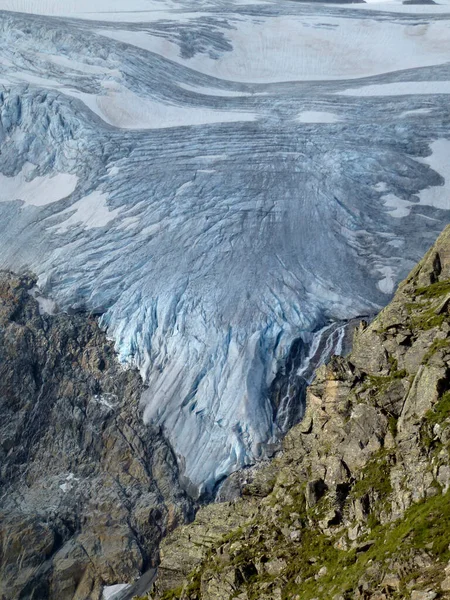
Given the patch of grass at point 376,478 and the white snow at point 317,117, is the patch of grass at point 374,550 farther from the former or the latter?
the white snow at point 317,117

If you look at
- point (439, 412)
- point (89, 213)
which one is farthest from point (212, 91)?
point (439, 412)

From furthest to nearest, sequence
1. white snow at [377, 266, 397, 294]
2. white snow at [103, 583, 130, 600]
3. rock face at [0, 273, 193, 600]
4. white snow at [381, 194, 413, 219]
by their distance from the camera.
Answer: white snow at [381, 194, 413, 219] < white snow at [377, 266, 397, 294] < rock face at [0, 273, 193, 600] < white snow at [103, 583, 130, 600]

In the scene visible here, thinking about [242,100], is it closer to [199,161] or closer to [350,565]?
[199,161]

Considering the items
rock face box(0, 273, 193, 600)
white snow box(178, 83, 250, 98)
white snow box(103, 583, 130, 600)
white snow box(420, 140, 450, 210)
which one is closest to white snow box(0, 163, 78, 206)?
rock face box(0, 273, 193, 600)

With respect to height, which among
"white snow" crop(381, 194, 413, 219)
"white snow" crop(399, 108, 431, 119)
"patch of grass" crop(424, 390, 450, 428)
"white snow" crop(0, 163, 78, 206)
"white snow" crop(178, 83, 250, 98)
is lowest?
"white snow" crop(0, 163, 78, 206)

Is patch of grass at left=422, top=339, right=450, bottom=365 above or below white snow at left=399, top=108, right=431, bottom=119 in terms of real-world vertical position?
above

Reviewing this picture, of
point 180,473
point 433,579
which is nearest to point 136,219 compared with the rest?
point 180,473

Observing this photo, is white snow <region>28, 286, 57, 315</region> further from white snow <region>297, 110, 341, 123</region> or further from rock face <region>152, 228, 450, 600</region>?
rock face <region>152, 228, 450, 600</region>
